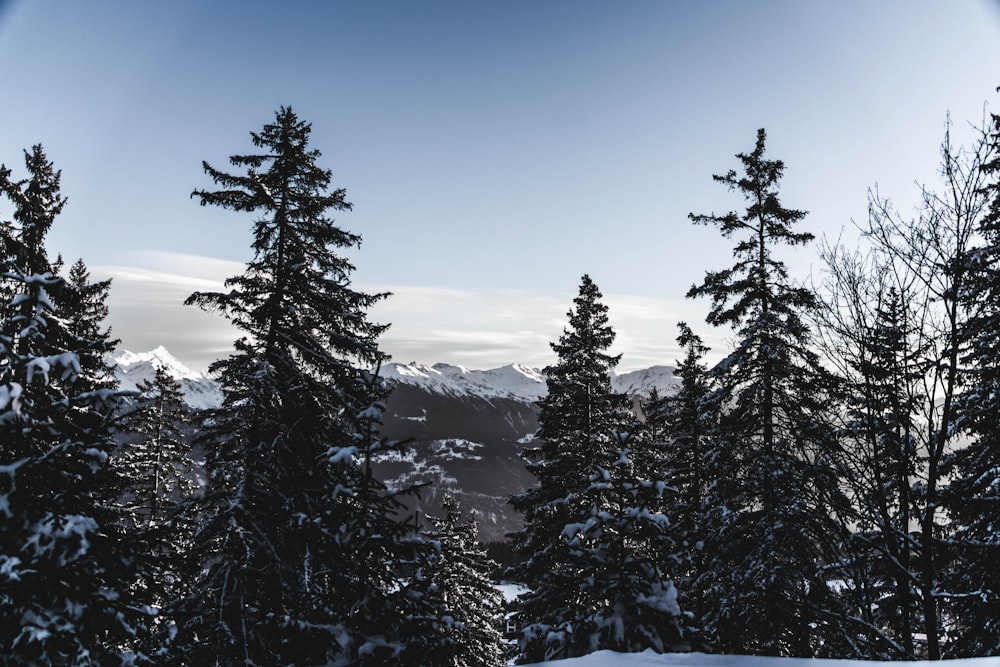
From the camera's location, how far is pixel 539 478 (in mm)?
19453

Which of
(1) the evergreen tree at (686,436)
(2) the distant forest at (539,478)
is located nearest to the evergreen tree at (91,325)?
(2) the distant forest at (539,478)

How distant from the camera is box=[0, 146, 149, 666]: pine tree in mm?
6578

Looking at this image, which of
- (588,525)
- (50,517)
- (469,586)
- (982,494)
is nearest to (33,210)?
(50,517)

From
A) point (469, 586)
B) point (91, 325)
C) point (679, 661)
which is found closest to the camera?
point (679, 661)

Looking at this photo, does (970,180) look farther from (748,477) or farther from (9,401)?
(9,401)

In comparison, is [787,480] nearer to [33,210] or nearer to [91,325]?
[33,210]

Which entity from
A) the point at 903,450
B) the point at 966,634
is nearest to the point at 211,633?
the point at 903,450

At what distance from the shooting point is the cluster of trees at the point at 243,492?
22.3 feet

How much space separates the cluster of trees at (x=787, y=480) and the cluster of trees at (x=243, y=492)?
2.62m

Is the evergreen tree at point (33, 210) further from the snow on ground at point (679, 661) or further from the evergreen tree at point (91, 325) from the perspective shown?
the snow on ground at point (679, 661)

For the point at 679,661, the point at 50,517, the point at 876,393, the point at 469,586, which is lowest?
the point at 469,586

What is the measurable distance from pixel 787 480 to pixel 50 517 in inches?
539

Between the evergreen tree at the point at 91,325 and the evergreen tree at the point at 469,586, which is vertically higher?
the evergreen tree at the point at 91,325

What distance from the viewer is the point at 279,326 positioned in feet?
42.4
